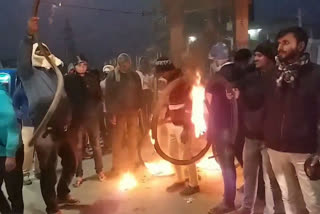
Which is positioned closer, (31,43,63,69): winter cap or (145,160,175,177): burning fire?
(31,43,63,69): winter cap

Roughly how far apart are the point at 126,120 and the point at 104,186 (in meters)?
1.07

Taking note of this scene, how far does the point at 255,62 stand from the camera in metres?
4.99

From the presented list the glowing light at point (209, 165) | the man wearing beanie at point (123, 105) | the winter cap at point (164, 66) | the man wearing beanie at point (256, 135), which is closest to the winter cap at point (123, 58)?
the man wearing beanie at point (123, 105)

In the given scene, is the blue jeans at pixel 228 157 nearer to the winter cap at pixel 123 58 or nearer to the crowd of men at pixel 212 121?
the crowd of men at pixel 212 121

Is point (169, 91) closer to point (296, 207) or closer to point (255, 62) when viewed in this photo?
point (255, 62)

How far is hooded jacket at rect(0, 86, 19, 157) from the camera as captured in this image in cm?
439

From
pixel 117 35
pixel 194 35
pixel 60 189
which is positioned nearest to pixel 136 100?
pixel 60 189

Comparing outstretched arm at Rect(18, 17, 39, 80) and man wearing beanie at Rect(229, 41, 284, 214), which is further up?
outstretched arm at Rect(18, 17, 39, 80)

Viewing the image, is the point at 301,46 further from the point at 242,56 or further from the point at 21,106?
the point at 21,106

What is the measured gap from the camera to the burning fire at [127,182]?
6.66 m

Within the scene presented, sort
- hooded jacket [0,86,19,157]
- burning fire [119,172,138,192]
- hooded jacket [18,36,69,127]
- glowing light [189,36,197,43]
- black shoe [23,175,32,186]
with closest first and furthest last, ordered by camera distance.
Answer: hooded jacket [0,86,19,157], hooded jacket [18,36,69,127], burning fire [119,172,138,192], black shoe [23,175,32,186], glowing light [189,36,197,43]

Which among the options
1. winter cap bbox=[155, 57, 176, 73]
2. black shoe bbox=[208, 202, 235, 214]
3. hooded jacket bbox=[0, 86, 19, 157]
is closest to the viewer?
hooded jacket bbox=[0, 86, 19, 157]

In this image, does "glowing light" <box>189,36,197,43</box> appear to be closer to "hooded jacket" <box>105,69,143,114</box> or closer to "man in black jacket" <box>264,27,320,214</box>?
"hooded jacket" <box>105,69,143,114</box>

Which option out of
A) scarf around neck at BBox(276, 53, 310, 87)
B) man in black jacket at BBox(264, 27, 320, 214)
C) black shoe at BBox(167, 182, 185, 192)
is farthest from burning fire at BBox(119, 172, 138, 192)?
scarf around neck at BBox(276, 53, 310, 87)
